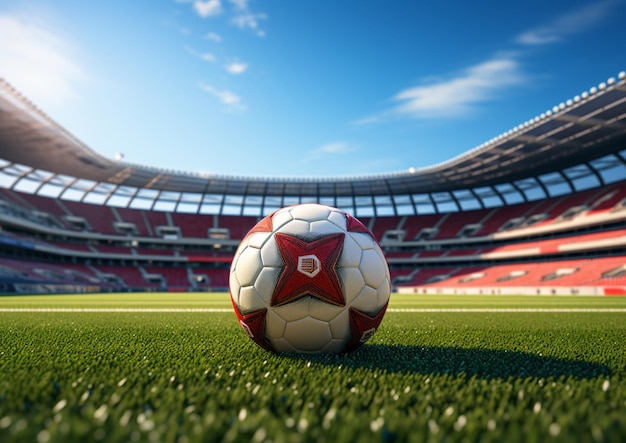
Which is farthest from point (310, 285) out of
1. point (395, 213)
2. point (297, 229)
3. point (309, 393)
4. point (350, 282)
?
point (395, 213)

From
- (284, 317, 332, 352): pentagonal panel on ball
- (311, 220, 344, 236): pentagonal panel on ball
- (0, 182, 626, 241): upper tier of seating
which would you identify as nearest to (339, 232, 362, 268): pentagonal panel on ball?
(311, 220, 344, 236): pentagonal panel on ball

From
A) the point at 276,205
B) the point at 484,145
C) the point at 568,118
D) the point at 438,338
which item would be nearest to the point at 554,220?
the point at 484,145

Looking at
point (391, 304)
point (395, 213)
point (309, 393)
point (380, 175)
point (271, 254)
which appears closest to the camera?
point (309, 393)

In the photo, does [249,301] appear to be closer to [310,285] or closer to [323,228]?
[310,285]

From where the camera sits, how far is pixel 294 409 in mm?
1884

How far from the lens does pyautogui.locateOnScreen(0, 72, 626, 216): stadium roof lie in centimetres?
2359

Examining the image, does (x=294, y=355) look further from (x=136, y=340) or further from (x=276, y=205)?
(x=276, y=205)

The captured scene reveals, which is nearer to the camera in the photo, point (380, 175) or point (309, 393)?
point (309, 393)

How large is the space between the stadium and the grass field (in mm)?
15

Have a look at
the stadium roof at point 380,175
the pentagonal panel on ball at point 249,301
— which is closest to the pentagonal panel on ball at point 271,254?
the pentagonal panel on ball at point 249,301

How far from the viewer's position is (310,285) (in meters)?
3.16

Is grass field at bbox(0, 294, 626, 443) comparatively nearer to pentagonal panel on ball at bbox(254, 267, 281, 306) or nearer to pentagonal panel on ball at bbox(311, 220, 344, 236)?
pentagonal panel on ball at bbox(254, 267, 281, 306)

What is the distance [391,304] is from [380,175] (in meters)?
23.9

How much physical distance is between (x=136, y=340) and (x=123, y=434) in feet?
11.4
